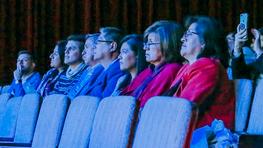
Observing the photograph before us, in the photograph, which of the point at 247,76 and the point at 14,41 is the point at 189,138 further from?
the point at 14,41

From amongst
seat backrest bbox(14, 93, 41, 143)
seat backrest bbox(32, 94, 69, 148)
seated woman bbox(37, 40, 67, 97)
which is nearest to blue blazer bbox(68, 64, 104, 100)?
seated woman bbox(37, 40, 67, 97)

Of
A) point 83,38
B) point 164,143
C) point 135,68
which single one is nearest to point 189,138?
point 164,143

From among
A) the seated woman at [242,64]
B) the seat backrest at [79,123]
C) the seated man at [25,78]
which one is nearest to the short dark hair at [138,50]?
the seated woman at [242,64]

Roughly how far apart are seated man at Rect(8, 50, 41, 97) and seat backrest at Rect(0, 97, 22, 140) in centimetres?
165

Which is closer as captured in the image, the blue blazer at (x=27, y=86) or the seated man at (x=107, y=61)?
the seated man at (x=107, y=61)

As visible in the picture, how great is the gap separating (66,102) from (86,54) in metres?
1.75

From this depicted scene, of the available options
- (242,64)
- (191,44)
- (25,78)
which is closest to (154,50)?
(191,44)

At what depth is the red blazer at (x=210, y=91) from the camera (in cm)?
257

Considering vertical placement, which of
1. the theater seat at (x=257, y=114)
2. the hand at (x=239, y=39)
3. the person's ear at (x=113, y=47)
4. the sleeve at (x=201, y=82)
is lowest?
the theater seat at (x=257, y=114)

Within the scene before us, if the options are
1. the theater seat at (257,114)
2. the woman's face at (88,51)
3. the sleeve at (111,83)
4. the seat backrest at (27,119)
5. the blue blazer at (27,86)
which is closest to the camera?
the theater seat at (257,114)

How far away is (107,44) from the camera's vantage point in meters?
4.04

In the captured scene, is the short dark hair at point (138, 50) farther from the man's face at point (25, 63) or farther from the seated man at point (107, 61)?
the man's face at point (25, 63)

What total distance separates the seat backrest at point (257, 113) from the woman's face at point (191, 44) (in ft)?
1.37

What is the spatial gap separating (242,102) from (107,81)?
1312 mm
